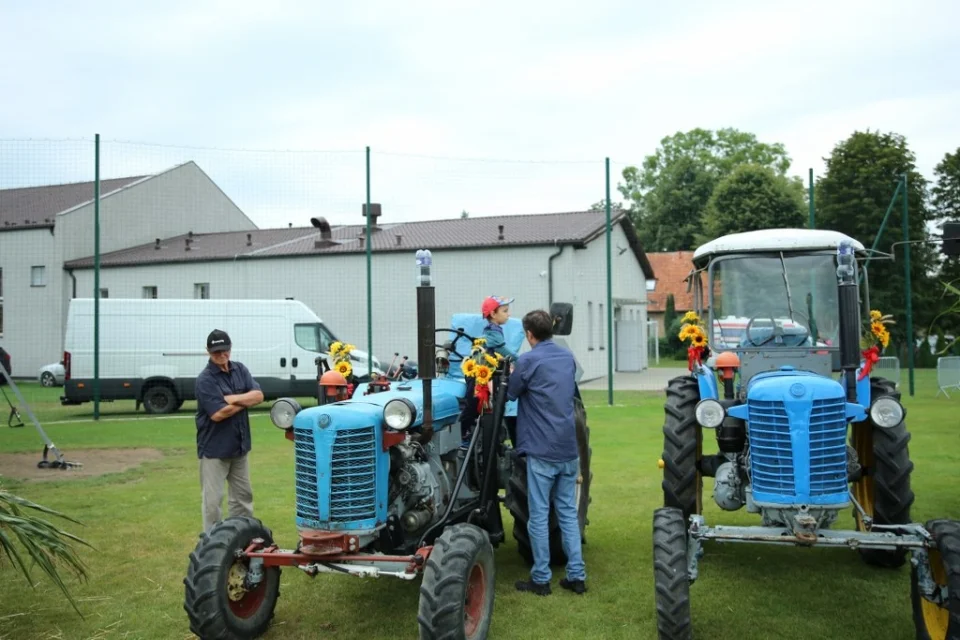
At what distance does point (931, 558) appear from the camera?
3.88m

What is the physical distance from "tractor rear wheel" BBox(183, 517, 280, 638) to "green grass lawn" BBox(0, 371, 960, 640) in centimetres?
20

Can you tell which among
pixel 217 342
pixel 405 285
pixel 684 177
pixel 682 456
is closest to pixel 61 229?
pixel 405 285

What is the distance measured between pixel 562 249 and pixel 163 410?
31.9ft

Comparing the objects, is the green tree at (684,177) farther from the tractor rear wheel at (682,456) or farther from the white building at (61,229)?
the tractor rear wheel at (682,456)

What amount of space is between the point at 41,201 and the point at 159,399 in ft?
20.9

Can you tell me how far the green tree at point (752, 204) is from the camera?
36.0 meters

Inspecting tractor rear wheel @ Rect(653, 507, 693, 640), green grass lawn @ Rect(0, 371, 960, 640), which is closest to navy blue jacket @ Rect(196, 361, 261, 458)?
green grass lawn @ Rect(0, 371, 960, 640)

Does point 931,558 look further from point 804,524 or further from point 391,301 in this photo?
point 391,301

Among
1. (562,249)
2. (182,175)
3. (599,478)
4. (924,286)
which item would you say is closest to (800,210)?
(924,286)

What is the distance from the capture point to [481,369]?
489cm

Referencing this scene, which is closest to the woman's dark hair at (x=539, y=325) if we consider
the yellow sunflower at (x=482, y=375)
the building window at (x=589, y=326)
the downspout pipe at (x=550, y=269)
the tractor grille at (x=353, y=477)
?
the yellow sunflower at (x=482, y=375)

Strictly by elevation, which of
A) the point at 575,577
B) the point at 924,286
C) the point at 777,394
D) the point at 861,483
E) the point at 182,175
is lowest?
the point at 575,577

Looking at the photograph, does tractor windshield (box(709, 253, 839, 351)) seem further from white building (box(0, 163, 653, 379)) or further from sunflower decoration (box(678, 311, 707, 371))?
white building (box(0, 163, 653, 379))

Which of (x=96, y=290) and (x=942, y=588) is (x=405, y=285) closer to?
(x=96, y=290)
